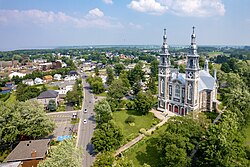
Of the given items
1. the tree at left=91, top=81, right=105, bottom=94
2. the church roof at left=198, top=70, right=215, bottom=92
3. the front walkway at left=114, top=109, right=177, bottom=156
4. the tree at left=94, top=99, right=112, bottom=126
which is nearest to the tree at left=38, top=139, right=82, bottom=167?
the front walkway at left=114, top=109, right=177, bottom=156

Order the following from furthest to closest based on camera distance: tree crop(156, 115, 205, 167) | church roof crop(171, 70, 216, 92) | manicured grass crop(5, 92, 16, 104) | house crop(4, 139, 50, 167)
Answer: manicured grass crop(5, 92, 16, 104) → church roof crop(171, 70, 216, 92) → house crop(4, 139, 50, 167) → tree crop(156, 115, 205, 167)

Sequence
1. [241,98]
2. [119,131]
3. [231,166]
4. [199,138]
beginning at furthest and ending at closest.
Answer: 1. [241,98]
2. [119,131]
3. [199,138]
4. [231,166]

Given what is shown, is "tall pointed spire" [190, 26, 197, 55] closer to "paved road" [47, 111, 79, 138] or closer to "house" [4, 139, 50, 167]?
"paved road" [47, 111, 79, 138]

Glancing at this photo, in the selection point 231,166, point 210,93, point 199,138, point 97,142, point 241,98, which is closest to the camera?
point 231,166

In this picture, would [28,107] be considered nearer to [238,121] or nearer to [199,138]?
[199,138]

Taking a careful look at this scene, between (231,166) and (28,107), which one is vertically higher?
(28,107)

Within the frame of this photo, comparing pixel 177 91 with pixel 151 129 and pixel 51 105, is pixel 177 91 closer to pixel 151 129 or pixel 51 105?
pixel 151 129

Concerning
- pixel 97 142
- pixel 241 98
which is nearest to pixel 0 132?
pixel 97 142
